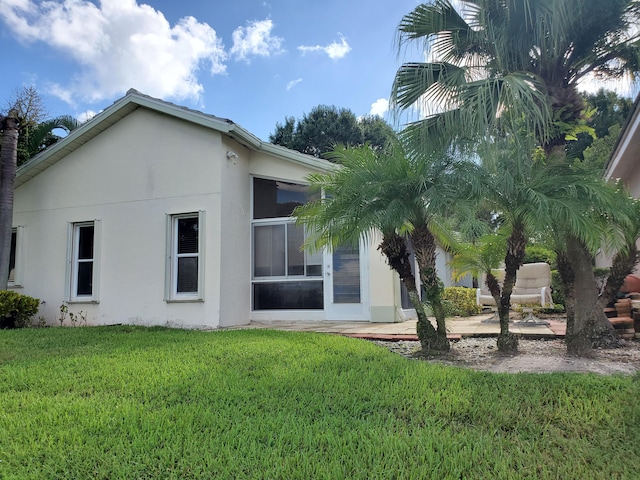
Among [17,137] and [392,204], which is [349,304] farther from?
[17,137]

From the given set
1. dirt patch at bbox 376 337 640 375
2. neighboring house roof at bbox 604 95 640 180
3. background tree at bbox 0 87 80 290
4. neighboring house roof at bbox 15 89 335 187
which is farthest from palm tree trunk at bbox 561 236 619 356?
background tree at bbox 0 87 80 290

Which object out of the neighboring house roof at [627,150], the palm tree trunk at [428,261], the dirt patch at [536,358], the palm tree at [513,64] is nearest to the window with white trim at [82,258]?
the dirt patch at [536,358]

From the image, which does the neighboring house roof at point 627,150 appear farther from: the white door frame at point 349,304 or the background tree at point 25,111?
the background tree at point 25,111

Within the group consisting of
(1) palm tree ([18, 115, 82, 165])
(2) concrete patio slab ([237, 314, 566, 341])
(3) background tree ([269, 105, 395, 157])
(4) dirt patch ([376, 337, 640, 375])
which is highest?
(3) background tree ([269, 105, 395, 157])

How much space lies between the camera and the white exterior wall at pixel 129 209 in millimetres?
8430

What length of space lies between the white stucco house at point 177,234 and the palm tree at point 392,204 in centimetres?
309

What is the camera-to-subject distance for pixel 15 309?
8.34m

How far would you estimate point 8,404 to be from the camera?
10.4 ft

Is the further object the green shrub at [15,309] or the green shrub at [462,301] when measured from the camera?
the green shrub at [462,301]

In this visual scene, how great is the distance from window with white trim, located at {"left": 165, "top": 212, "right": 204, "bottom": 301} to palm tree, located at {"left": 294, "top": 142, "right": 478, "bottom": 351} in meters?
3.84

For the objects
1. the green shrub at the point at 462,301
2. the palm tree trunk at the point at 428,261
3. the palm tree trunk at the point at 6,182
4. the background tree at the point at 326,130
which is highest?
the background tree at the point at 326,130

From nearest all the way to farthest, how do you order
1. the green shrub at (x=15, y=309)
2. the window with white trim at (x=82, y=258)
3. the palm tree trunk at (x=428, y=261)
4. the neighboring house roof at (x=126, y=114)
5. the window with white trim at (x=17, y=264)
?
the palm tree trunk at (x=428, y=261), the green shrub at (x=15, y=309), the neighboring house roof at (x=126, y=114), the window with white trim at (x=82, y=258), the window with white trim at (x=17, y=264)

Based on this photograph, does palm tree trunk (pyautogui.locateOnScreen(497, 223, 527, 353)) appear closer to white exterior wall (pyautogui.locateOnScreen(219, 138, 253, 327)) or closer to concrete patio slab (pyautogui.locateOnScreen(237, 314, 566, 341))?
concrete patio slab (pyautogui.locateOnScreen(237, 314, 566, 341))

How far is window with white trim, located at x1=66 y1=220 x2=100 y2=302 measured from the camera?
30.5ft
